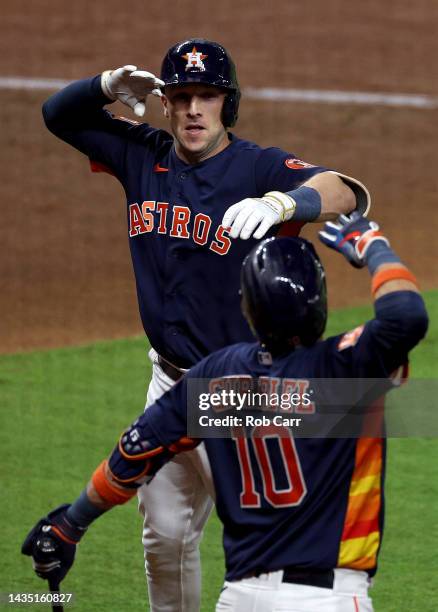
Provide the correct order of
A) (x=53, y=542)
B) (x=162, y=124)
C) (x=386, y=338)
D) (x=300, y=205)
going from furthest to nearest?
(x=162, y=124) → (x=300, y=205) → (x=53, y=542) → (x=386, y=338)

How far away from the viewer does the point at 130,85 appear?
13.6 feet

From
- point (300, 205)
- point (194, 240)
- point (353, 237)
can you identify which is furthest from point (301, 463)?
point (194, 240)

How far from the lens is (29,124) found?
10102mm

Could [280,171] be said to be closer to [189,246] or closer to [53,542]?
[189,246]

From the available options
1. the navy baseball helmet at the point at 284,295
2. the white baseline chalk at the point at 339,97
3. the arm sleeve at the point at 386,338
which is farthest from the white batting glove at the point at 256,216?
the white baseline chalk at the point at 339,97

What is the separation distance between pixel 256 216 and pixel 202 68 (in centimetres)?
87

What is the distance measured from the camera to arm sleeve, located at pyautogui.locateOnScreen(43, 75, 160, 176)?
162 inches

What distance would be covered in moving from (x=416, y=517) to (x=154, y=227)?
2.07m

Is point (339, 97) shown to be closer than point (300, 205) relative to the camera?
No

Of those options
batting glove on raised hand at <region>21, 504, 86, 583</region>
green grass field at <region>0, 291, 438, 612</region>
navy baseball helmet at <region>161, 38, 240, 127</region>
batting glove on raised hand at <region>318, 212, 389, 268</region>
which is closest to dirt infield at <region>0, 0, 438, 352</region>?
green grass field at <region>0, 291, 438, 612</region>

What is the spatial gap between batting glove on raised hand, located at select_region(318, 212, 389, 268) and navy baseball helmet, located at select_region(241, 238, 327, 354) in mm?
111

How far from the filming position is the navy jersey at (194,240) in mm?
3822

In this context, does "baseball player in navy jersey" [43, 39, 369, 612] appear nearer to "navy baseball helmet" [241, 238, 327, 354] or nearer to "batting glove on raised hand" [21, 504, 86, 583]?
"batting glove on raised hand" [21, 504, 86, 583]

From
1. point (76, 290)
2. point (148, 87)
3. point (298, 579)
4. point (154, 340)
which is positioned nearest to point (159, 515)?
point (154, 340)
